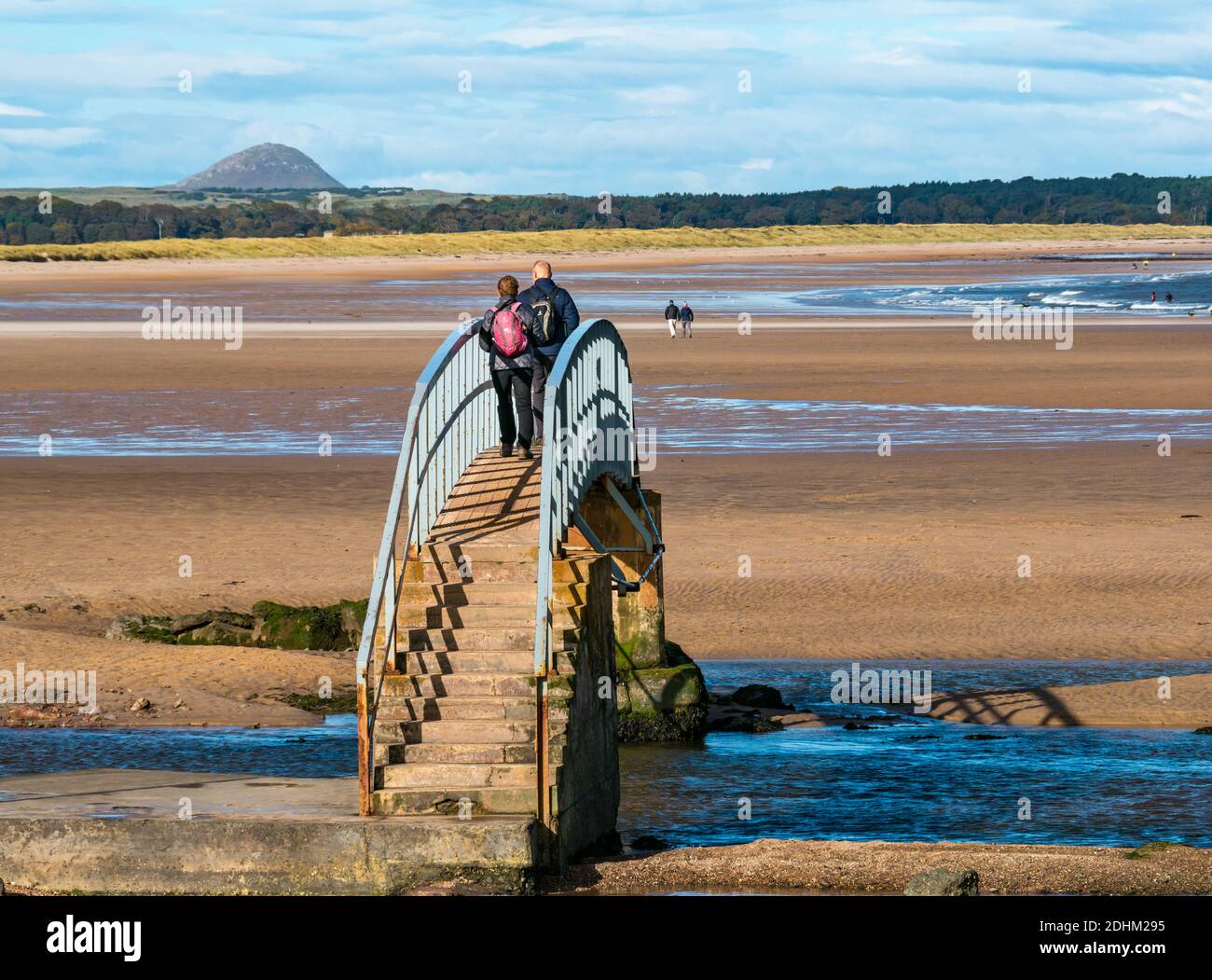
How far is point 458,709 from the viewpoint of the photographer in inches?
436

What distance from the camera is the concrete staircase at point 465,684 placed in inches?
418

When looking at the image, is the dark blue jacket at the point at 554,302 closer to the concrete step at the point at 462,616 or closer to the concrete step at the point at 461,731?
the concrete step at the point at 462,616

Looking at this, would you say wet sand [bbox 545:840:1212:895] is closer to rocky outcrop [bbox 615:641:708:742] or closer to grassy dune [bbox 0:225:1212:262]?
rocky outcrop [bbox 615:641:708:742]

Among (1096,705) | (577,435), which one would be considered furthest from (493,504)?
(1096,705)

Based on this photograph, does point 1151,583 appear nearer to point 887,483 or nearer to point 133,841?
point 887,483

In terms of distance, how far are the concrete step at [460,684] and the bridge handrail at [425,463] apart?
0.40ft

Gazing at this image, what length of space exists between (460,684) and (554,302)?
4.08 m

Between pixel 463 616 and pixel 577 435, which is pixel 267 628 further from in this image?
pixel 463 616

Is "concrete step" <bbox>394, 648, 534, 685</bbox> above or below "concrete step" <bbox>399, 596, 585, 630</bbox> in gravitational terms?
below

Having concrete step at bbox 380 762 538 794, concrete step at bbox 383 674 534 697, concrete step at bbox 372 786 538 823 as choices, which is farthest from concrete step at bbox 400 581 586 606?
concrete step at bbox 372 786 538 823

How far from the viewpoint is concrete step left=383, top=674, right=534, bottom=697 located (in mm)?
11156

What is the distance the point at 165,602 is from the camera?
19.4m

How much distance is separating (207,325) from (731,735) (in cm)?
4943
